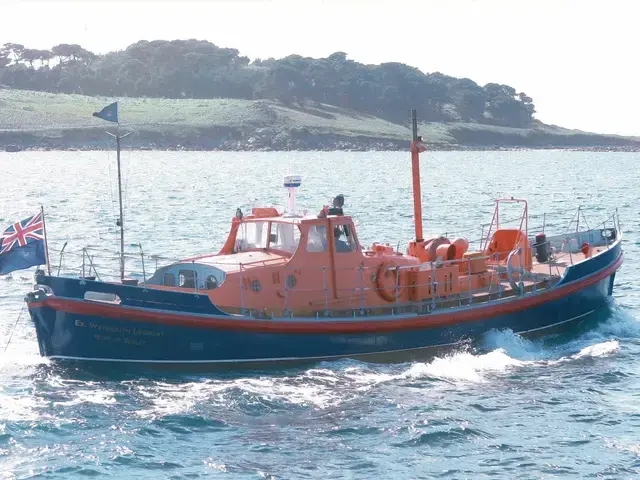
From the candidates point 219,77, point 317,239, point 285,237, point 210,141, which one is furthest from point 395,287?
point 219,77

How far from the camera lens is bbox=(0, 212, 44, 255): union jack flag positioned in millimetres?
18938

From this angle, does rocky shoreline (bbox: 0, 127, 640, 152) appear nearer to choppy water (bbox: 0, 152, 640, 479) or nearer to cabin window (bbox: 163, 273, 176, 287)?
cabin window (bbox: 163, 273, 176, 287)

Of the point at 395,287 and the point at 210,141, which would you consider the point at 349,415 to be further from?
the point at 210,141

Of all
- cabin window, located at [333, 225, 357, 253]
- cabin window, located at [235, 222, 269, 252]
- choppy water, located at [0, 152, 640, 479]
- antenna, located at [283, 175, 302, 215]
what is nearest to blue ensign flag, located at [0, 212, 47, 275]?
choppy water, located at [0, 152, 640, 479]

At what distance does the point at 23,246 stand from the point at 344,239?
21.1 ft

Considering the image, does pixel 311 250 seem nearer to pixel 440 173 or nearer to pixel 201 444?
pixel 201 444

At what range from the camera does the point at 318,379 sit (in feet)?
63.6

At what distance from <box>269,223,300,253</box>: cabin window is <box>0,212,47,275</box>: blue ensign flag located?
16.2ft

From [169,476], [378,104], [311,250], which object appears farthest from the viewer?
[378,104]

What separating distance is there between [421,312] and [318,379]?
119 inches

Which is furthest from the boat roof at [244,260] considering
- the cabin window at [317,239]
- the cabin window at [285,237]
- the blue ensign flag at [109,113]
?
the blue ensign flag at [109,113]

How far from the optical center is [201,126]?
165875mm

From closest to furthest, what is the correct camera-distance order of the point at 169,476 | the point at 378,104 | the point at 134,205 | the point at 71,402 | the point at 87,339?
1. the point at 169,476
2. the point at 71,402
3. the point at 87,339
4. the point at 134,205
5. the point at 378,104

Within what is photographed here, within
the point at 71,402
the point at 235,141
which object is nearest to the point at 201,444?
the point at 71,402
